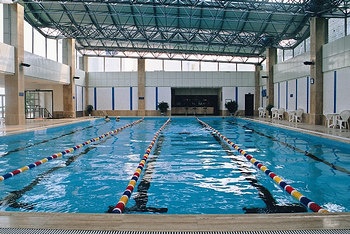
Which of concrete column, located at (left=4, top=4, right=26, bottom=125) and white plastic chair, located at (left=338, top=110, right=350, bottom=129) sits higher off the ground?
concrete column, located at (left=4, top=4, right=26, bottom=125)

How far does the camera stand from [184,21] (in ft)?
63.9

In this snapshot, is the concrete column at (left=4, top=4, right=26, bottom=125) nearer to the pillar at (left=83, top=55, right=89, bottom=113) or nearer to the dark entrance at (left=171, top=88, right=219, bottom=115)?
the pillar at (left=83, top=55, right=89, bottom=113)

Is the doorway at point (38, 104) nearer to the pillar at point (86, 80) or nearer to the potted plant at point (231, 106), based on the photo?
the pillar at point (86, 80)

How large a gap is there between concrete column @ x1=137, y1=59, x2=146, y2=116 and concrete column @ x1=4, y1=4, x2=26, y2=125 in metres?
12.3

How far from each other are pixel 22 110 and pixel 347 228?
623 inches

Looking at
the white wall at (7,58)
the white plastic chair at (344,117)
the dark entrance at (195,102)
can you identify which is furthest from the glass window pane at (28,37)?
the white plastic chair at (344,117)

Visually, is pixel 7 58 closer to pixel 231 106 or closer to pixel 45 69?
pixel 45 69

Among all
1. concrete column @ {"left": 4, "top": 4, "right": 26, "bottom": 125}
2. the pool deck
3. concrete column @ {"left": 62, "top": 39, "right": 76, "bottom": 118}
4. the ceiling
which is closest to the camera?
the pool deck

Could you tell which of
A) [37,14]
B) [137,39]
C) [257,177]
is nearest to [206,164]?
[257,177]

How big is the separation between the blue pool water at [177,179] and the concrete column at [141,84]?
17828 mm

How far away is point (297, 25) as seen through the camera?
1834 cm

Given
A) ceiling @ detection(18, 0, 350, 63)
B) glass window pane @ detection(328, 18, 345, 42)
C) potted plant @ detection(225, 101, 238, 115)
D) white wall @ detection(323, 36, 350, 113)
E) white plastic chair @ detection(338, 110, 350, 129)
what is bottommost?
white plastic chair @ detection(338, 110, 350, 129)

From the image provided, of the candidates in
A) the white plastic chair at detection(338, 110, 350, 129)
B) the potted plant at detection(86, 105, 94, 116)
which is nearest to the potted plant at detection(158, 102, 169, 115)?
the potted plant at detection(86, 105, 94, 116)

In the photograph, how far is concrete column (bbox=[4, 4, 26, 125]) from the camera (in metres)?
15.4
